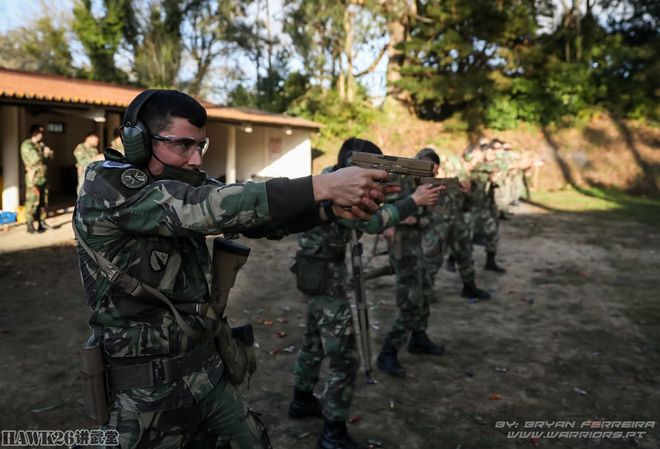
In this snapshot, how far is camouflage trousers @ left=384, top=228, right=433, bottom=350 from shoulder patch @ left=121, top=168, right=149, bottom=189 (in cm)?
330

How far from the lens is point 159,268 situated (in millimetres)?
1851

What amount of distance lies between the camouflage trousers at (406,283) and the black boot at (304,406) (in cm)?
108

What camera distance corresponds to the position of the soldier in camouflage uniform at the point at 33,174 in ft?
33.1

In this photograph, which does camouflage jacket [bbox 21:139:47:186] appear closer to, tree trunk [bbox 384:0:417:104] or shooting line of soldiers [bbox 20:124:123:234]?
shooting line of soldiers [bbox 20:124:123:234]

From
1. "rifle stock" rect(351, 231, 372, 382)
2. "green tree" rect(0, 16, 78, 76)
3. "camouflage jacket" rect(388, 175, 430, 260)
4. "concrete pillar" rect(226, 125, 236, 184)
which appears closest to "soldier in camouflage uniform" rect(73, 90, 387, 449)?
"rifle stock" rect(351, 231, 372, 382)

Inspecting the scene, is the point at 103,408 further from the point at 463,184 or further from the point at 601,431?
the point at 463,184

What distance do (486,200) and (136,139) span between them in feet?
23.2

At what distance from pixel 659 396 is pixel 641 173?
18.9 metres

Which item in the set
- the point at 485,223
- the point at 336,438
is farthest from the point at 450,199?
the point at 336,438

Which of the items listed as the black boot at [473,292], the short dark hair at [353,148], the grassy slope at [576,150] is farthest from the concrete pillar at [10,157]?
the grassy slope at [576,150]

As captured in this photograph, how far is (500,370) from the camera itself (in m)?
4.55

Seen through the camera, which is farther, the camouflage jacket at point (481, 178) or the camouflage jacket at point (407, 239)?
the camouflage jacket at point (481, 178)

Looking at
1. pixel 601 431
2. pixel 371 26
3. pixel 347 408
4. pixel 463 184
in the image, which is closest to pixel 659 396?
pixel 601 431

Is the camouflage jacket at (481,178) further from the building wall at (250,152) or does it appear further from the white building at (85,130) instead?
the building wall at (250,152)
